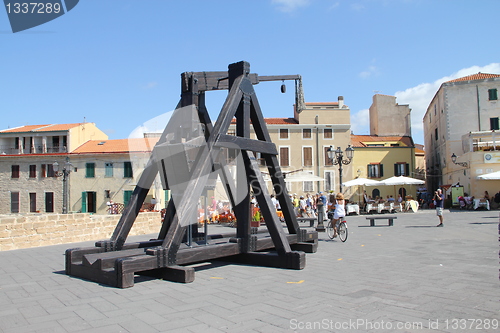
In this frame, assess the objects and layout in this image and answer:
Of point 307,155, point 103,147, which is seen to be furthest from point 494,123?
point 103,147

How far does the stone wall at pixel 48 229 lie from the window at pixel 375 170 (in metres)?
31.0

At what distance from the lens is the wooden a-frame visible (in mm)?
5523

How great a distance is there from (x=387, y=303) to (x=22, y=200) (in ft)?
138

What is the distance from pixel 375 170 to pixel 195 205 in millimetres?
36925

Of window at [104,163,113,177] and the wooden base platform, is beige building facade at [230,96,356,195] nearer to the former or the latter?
window at [104,163,113,177]

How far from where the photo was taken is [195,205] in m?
5.70

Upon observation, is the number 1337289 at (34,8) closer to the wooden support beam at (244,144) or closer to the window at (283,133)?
the wooden support beam at (244,144)

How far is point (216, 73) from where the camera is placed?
7.22 m

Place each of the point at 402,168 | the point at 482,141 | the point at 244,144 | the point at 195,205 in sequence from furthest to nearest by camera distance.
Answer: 1. the point at 402,168
2. the point at 482,141
3. the point at 244,144
4. the point at 195,205

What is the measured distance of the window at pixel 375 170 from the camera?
40.1 metres

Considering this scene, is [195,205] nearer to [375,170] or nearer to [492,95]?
[492,95]

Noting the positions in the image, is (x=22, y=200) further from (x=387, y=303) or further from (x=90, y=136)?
(x=387, y=303)

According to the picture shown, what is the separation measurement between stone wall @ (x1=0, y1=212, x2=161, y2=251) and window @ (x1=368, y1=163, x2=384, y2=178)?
3096 centimetres

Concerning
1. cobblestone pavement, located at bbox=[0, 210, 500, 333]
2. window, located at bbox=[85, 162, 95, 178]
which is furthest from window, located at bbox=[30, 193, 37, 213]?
cobblestone pavement, located at bbox=[0, 210, 500, 333]
